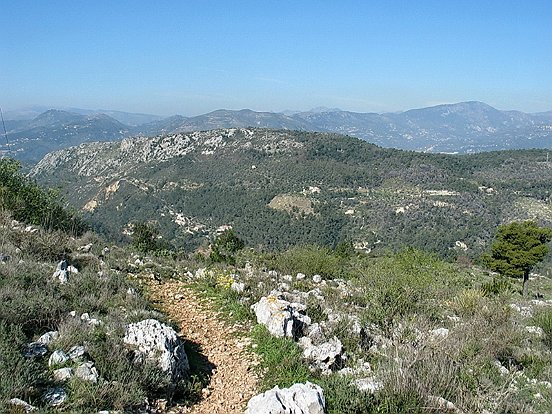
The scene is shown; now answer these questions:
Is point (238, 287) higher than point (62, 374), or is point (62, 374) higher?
point (62, 374)

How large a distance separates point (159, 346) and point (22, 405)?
2130 millimetres

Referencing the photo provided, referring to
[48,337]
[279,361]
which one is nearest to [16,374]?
[48,337]

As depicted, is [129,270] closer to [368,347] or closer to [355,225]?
[368,347]

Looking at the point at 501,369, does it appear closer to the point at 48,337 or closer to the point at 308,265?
the point at 48,337

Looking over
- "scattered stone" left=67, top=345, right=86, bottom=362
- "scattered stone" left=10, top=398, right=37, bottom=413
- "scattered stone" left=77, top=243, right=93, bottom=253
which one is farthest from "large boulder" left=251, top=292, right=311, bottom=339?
"scattered stone" left=77, top=243, right=93, bottom=253

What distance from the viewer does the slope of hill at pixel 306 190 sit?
90.4m

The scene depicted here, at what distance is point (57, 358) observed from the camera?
5.71 meters

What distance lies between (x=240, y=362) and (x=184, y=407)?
1.63 metres

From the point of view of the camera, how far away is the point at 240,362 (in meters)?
7.45

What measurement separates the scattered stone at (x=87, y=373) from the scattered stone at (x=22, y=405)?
79 cm

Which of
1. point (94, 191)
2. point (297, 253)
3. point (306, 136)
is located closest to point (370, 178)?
point (306, 136)

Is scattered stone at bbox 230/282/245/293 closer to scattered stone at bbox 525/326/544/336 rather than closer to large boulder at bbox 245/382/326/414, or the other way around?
large boulder at bbox 245/382/326/414

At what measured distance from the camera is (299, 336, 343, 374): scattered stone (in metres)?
7.23

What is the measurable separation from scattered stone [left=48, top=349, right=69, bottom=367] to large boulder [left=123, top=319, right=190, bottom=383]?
983mm
